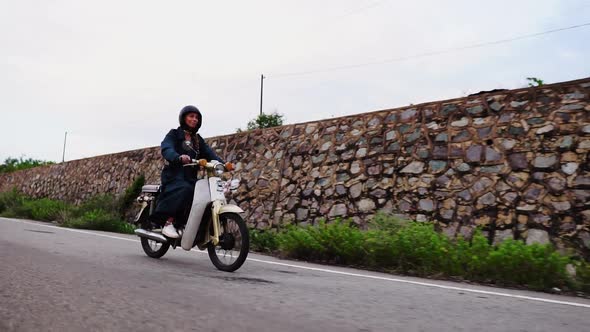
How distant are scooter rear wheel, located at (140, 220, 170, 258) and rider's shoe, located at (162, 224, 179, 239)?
1.19 ft

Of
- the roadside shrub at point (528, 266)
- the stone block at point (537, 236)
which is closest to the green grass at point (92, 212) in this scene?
the stone block at point (537, 236)

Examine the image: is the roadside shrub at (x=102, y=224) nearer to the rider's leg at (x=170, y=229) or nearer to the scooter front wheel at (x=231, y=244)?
the rider's leg at (x=170, y=229)

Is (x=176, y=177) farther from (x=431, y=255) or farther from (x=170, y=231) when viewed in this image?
(x=431, y=255)

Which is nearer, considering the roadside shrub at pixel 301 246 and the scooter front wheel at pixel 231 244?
the scooter front wheel at pixel 231 244

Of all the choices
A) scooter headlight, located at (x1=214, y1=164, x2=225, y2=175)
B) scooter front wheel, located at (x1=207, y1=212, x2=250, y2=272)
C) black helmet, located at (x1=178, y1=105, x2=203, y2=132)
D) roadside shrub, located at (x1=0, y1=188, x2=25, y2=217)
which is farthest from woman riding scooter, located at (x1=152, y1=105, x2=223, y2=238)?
roadside shrub, located at (x1=0, y1=188, x2=25, y2=217)

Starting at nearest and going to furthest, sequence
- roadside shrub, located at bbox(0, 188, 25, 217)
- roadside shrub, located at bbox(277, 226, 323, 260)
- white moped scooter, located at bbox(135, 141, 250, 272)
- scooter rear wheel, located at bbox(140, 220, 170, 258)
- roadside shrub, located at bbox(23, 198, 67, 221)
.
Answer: white moped scooter, located at bbox(135, 141, 250, 272) → scooter rear wheel, located at bbox(140, 220, 170, 258) → roadside shrub, located at bbox(277, 226, 323, 260) → roadside shrub, located at bbox(23, 198, 67, 221) → roadside shrub, located at bbox(0, 188, 25, 217)

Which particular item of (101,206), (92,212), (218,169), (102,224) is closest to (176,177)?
(218,169)

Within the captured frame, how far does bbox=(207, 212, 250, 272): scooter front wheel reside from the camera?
5836 mm

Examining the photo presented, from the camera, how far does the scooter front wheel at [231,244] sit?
584 centimetres

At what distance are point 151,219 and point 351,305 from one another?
381cm

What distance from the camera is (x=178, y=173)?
22.3ft

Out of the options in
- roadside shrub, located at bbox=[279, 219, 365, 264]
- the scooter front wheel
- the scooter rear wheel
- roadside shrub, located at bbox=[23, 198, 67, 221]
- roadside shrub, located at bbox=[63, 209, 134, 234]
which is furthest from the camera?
roadside shrub, located at bbox=[23, 198, 67, 221]

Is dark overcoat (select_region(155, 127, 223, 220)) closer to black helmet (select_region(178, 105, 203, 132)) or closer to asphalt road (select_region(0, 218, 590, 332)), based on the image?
black helmet (select_region(178, 105, 203, 132))

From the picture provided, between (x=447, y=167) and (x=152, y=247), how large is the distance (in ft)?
17.2
